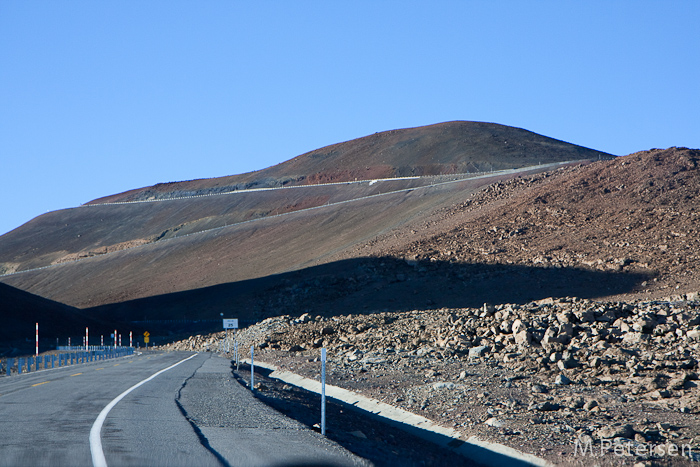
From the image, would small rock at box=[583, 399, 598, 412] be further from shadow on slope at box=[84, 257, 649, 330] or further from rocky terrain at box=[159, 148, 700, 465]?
shadow on slope at box=[84, 257, 649, 330]

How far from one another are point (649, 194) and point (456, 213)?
17.6 meters

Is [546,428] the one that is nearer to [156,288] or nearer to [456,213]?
[456,213]

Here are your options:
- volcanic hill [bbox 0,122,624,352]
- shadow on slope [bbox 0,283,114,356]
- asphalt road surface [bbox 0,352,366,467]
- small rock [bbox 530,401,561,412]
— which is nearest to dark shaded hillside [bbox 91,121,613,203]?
volcanic hill [bbox 0,122,624,352]

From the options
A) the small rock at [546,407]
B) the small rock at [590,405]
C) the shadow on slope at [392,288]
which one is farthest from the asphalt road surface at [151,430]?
the shadow on slope at [392,288]

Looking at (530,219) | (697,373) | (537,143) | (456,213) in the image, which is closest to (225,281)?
(456,213)

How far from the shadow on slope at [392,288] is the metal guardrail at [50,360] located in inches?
634

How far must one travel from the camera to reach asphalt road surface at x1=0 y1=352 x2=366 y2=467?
7.42 m

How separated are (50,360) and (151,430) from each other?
21.3 meters

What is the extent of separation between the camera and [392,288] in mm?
50188

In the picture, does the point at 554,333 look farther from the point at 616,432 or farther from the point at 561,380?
the point at 616,432

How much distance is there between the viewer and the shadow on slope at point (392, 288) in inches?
1738

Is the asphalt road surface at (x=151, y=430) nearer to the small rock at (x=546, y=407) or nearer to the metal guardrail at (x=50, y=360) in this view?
the small rock at (x=546, y=407)

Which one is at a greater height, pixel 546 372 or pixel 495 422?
pixel 546 372

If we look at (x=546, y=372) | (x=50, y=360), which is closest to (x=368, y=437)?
(x=546, y=372)
